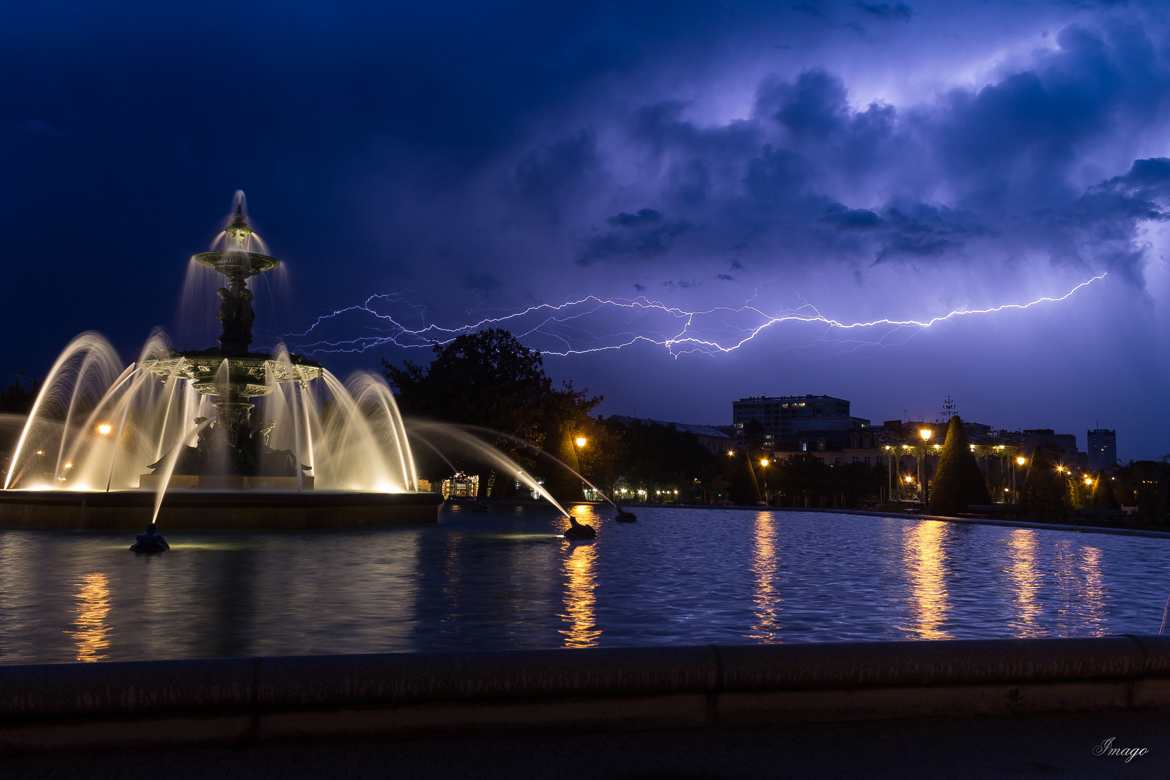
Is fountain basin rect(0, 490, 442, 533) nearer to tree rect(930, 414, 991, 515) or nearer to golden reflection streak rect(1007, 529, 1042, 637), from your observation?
golden reflection streak rect(1007, 529, 1042, 637)

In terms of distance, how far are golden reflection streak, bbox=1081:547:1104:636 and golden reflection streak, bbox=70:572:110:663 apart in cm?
921

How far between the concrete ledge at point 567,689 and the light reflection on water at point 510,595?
317 centimetres

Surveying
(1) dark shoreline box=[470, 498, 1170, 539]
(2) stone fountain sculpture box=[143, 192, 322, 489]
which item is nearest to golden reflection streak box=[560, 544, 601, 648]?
(2) stone fountain sculpture box=[143, 192, 322, 489]

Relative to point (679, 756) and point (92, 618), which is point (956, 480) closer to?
point (92, 618)

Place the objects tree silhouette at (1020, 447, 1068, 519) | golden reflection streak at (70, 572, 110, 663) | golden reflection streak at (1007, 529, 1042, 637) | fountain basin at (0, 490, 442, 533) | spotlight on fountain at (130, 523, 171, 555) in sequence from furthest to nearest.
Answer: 1. tree silhouette at (1020, 447, 1068, 519)
2. fountain basin at (0, 490, 442, 533)
3. spotlight on fountain at (130, 523, 171, 555)
4. golden reflection streak at (1007, 529, 1042, 637)
5. golden reflection streak at (70, 572, 110, 663)

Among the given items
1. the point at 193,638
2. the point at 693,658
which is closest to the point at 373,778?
the point at 693,658

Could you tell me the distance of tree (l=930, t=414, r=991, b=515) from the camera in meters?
46.2

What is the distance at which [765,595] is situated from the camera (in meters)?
12.7

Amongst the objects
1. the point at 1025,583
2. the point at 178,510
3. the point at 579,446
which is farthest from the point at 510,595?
the point at 579,446

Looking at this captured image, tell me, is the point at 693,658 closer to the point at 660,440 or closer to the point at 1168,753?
the point at 1168,753

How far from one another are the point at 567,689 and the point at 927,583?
10826mm

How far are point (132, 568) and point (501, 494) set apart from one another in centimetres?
5522

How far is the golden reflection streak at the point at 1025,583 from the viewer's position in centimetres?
1020

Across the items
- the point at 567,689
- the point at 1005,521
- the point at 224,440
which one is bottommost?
the point at 1005,521
